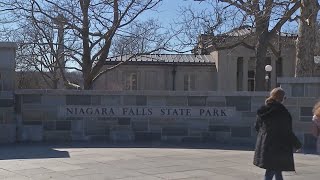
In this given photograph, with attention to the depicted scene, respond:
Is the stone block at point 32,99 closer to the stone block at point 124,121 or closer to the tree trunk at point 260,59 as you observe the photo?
the stone block at point 124,121

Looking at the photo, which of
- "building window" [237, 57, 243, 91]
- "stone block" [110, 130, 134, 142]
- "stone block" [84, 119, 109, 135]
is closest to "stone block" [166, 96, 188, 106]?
"stone block" [110, 130, 134, 142]

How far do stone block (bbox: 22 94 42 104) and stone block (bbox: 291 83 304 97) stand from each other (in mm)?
6591

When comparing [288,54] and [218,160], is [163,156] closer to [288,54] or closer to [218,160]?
[218,160]

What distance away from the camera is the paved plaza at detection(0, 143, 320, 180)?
8539 millimetres

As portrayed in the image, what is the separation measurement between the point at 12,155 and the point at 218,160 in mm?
4312

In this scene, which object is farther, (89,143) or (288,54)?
(288,54)

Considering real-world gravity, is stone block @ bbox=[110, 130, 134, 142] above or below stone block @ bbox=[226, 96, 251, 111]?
below

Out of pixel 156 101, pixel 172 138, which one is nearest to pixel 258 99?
pixel 172 138

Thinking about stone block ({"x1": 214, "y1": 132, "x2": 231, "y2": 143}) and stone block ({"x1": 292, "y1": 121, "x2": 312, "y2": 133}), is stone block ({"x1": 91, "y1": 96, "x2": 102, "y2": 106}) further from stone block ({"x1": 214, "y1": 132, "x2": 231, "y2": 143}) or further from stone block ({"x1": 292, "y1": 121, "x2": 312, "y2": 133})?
stone block ({"x1": 292, "y1": 121, "x2": 312, "y2": 133})

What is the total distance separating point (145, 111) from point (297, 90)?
13.1 ft

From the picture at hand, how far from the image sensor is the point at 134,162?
393 inches

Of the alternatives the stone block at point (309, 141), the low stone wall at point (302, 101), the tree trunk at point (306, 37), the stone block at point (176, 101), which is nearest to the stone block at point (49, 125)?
the stone block at point (176, 101)

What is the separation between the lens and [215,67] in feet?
146

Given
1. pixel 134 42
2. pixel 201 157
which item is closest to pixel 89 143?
pixel 201 157
